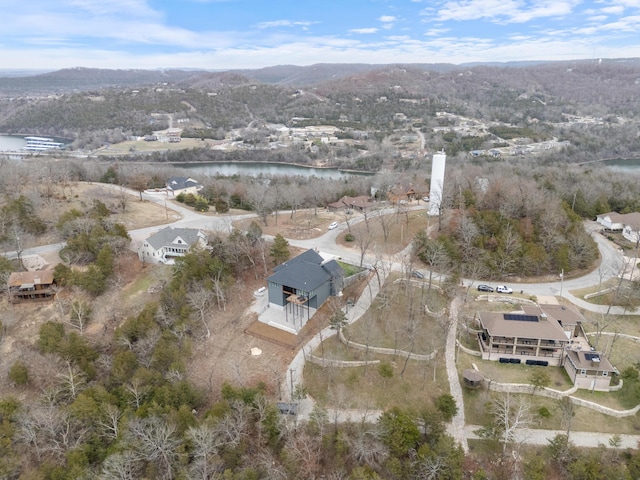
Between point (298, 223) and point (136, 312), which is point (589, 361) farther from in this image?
point (298, 223)

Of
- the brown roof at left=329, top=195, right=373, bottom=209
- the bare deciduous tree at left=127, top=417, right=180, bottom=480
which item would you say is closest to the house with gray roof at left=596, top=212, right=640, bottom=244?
the brown roof at left=329, top=195, right=373, bottom=209

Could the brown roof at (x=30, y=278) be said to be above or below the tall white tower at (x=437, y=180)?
below

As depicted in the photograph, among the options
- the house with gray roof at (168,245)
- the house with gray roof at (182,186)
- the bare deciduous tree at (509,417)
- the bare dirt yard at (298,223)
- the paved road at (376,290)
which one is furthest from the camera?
the house with gray roof at (182,186)

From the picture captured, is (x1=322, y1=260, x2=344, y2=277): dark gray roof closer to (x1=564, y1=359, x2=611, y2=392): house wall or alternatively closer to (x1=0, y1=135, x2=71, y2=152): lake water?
(x1=564, y1=359, x2=611, y2=392): house wall

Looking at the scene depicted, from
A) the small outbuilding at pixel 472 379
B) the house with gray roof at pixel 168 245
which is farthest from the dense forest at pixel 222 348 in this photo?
the small outbuilding at pixel 472 379

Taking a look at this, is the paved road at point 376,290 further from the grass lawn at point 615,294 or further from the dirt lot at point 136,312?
the dirt lot at point 136,312

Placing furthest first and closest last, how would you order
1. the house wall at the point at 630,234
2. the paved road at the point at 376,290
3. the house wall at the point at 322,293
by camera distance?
the house wall at the point at 630,234 → the house wall at the point at 322,293 → the paved road at the point at 376,290
